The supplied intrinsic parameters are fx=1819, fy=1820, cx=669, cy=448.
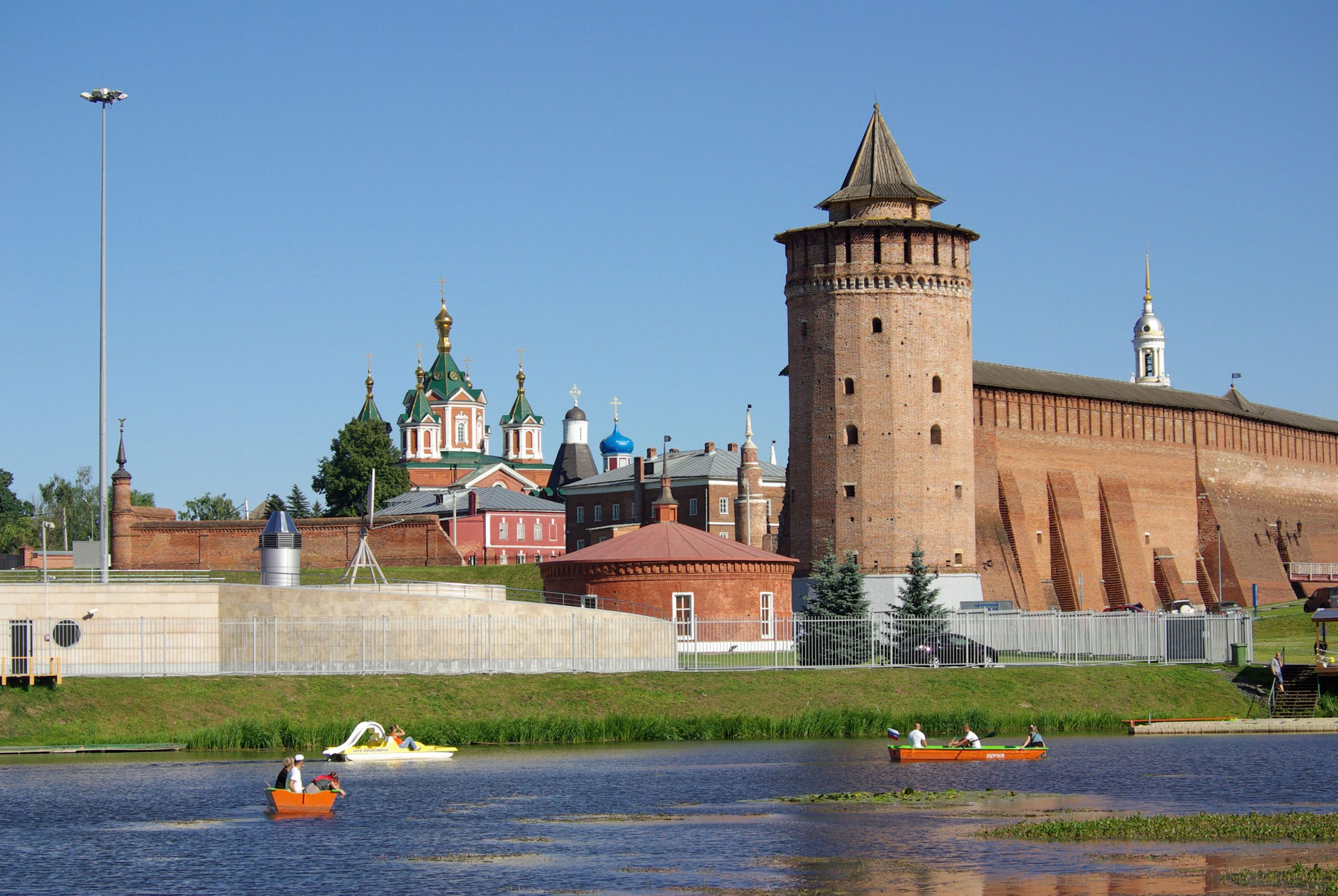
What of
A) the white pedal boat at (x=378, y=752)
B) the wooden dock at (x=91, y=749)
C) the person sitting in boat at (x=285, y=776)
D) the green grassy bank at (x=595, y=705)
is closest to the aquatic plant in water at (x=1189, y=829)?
the person sitting in boat at (x=285, y=776)

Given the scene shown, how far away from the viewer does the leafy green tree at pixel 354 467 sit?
96375 mm

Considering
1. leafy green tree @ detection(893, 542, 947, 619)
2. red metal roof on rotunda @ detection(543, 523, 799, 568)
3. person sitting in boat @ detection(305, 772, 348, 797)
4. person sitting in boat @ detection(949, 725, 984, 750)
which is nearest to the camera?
person sitting in boat @ detection(305, 772, 348, 797)

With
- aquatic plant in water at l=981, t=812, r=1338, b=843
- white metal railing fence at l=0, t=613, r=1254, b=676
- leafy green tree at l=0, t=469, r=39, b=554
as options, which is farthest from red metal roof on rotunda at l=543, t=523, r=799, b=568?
leafy green tree at l=0, t=469, r=39, b=554

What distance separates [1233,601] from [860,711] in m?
50.0

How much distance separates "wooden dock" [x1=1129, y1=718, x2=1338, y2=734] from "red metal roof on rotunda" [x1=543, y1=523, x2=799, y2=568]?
1542 cm

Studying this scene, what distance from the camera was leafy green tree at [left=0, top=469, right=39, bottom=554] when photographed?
116 meters

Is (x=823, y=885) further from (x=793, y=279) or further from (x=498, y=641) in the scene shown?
(x=793, y=279)

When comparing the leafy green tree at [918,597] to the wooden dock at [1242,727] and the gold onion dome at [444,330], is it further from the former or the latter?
the gold onion dome at [444,330]

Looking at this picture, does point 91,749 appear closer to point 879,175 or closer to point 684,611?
point 684,611

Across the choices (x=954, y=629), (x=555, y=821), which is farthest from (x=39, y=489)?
(x=555, y=821)

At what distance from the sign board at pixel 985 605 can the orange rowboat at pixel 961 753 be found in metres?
27.3

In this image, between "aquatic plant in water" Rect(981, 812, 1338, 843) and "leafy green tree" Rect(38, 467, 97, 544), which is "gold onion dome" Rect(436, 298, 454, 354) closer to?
"leafy green tree" Rect(38, 467, 97, 544)

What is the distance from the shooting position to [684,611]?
52469 millimetres

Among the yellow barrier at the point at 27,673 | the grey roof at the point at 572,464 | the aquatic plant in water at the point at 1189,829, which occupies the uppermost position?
the grey roof at the point at 572,464
